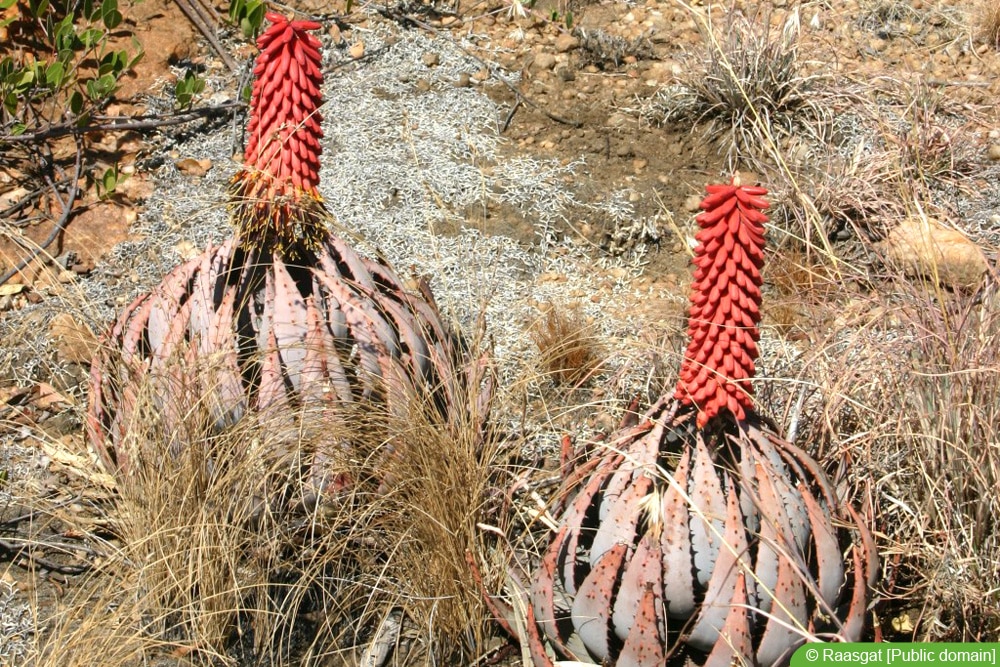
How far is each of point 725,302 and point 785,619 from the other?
0.63m

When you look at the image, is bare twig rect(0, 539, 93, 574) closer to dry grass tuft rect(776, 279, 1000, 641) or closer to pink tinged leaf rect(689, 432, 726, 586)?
pink tinged leaf rect(689, 432, 726, 586)

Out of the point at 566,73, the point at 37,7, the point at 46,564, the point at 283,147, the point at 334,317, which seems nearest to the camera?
the point at 283,147

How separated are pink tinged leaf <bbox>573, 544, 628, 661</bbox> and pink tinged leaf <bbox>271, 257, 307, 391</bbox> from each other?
33.1 inches

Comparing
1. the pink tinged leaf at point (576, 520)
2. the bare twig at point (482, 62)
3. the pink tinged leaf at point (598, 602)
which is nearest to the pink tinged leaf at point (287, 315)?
the pink tinged leaf at point (576, 520)

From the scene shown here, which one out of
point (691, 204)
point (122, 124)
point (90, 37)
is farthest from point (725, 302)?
point (90, 37)

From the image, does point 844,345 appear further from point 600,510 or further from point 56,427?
point 56,427

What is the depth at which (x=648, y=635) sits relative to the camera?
7.56 feet

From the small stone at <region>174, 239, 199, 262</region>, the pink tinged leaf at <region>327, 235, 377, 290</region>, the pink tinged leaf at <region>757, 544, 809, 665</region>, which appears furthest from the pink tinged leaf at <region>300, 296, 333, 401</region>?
the small stone at <region>174, 239, 199, 262</region>

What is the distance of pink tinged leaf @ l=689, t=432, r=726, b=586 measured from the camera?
2.33 metres

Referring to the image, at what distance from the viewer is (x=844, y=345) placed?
349 cm

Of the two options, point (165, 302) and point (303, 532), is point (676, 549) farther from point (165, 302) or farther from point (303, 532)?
point (165, 302)

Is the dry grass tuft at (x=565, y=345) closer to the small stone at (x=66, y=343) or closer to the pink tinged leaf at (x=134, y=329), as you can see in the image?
the pink tinged leaf at (x=134, y=329)

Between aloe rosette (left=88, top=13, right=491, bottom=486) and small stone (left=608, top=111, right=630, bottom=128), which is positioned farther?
small stone (left=608, top=111, right=630, bottom=128)

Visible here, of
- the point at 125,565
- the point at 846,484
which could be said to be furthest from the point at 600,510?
the point at 125,565
